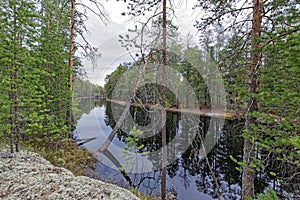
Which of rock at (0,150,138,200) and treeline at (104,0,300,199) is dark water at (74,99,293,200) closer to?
treeline at (104,0,300,199)

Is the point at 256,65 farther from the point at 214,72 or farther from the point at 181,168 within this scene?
the point at 181,168

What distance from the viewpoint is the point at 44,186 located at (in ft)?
9.12

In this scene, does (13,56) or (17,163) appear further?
(13,56)

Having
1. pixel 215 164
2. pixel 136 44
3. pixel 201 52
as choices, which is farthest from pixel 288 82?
pixel 201 52

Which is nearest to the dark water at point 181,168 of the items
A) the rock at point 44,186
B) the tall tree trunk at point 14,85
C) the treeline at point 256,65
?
the treeline at point 256,65

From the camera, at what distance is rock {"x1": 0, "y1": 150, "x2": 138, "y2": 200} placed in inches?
103

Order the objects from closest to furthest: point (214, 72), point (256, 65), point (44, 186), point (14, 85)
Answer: point (44, 186), point (256, 65), point (14, 85), point (214, 72)

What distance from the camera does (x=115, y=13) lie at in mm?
5863

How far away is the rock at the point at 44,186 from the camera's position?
262 centimetres

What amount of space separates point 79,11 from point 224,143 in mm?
11006

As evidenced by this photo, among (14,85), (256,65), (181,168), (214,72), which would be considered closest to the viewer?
(256,65)

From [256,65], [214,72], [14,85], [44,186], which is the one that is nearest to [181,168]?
[214,72]

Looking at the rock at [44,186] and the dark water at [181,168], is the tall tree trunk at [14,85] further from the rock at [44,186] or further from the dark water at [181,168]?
the dark water at [181,168]

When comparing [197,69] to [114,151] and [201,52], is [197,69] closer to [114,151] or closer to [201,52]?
[201,52]
